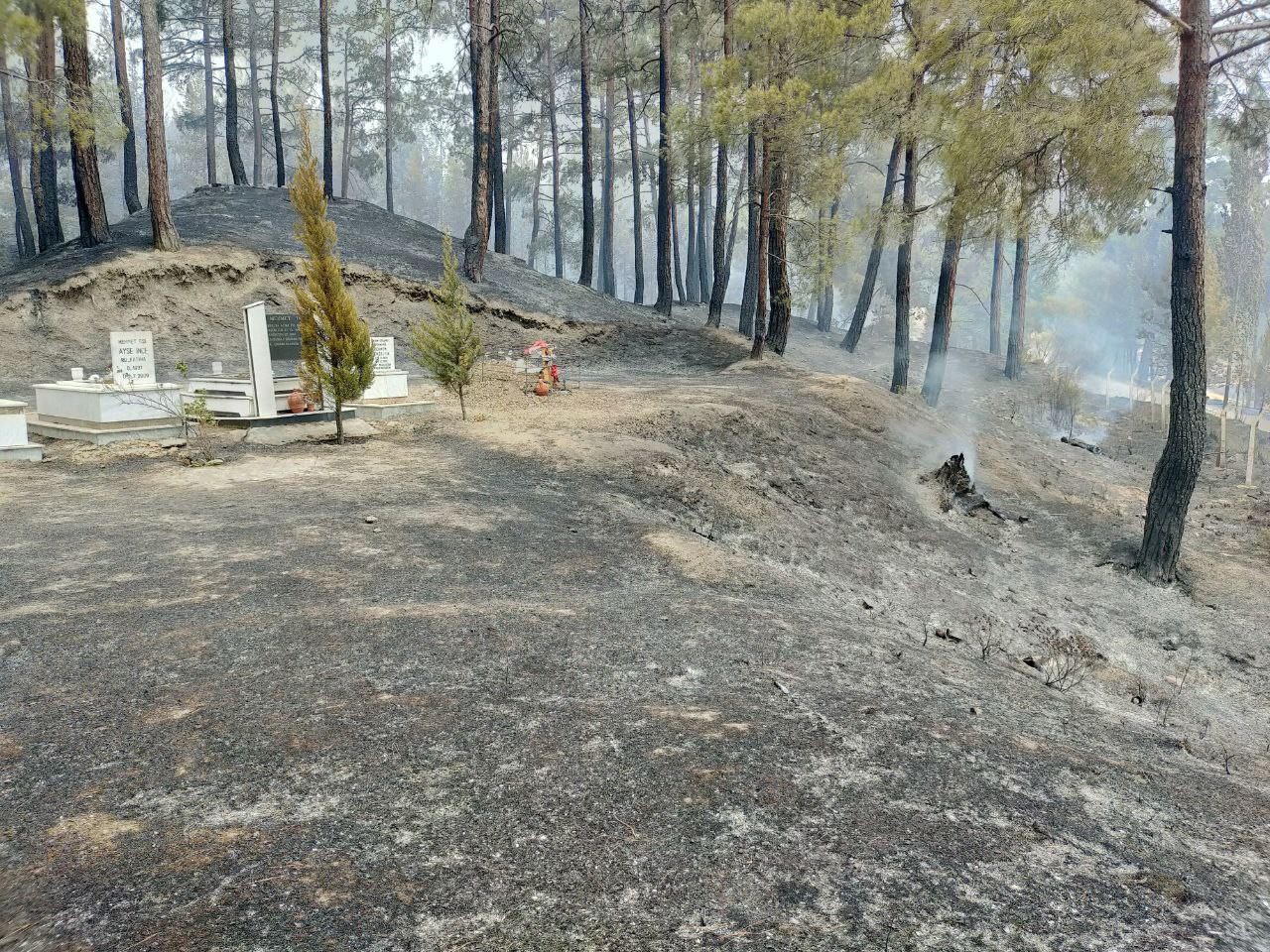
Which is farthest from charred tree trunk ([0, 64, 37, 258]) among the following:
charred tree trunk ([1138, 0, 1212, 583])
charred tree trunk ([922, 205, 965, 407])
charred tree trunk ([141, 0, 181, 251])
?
charred tree trunk ([1138, 0, 1212, 583])

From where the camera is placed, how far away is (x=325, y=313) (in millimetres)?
11117

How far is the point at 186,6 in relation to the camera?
3712 cm

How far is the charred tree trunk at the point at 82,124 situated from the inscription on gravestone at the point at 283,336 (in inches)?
243

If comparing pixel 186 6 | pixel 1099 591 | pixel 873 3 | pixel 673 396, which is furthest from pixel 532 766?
pixel 186 6

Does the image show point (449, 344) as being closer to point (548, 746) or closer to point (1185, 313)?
point (548, 746)

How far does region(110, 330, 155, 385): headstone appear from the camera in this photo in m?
11.2

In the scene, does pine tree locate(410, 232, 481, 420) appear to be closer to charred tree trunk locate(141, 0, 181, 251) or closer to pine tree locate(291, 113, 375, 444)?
pine tree locate(291, 113, 375, 444)

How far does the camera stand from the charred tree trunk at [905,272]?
18.0m

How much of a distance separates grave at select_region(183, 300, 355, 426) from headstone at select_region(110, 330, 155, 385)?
1.00 m

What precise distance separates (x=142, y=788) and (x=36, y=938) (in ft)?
2.82

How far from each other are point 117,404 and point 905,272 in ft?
54.1

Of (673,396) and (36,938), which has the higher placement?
(673,396)

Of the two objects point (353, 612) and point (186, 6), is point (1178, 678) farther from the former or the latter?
point (186, 6)

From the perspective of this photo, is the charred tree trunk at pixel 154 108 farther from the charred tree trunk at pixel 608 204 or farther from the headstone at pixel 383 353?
the charred tree trunk at pixel 608 204
